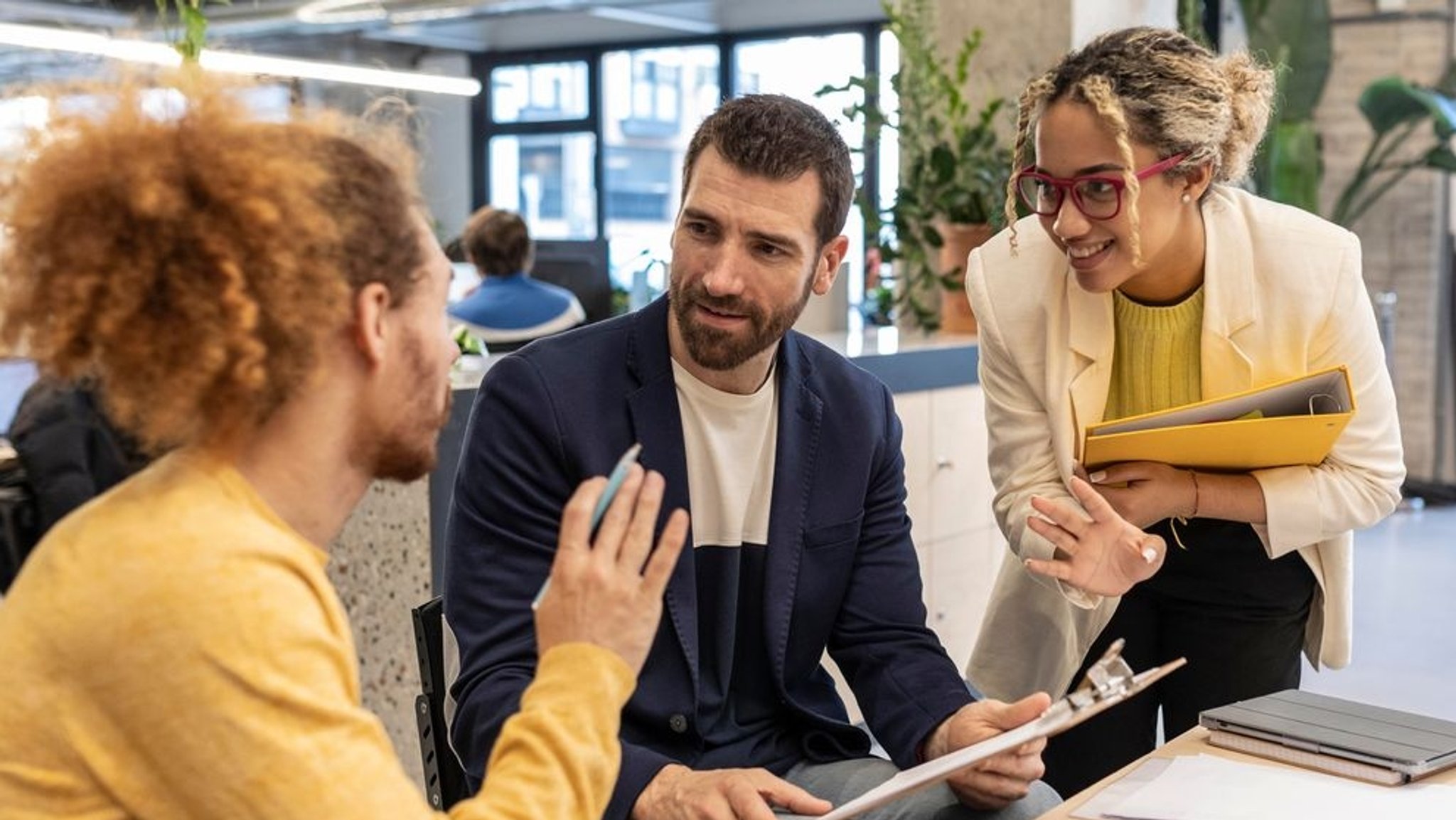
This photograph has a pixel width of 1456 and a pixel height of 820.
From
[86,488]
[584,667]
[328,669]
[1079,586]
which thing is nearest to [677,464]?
[1079,586]

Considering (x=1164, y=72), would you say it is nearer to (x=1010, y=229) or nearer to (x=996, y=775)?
(x=1010, y=229)

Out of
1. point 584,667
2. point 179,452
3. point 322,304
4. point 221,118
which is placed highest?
point 221,118

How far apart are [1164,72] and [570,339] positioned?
0.80 metres

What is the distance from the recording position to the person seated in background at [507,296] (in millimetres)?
6031

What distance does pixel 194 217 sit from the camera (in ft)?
3.50

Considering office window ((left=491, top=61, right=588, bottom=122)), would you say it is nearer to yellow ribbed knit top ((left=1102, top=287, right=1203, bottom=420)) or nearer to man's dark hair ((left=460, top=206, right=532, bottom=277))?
man's dark hair ((left=460, top=206, right=532, bottom=277))

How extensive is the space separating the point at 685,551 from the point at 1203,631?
77cm

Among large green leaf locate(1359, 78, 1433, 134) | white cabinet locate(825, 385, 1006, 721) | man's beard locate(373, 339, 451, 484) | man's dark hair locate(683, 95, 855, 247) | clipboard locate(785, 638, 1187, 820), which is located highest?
large green leaf locate(1359, 78, 1433, 134)

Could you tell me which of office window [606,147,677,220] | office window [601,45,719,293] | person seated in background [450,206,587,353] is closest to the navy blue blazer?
person seated in background [450,206,587,353]

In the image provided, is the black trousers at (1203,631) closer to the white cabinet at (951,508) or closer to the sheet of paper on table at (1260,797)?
the sheet of paper on table at (1260,797)

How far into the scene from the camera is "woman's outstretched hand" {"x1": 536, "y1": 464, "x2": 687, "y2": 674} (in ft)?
3.90

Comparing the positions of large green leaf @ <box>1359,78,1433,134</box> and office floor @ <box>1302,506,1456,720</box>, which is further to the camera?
large green leaf @ <box>1359,78,1433,134</box>

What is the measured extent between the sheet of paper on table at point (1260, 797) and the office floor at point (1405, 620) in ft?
8.63

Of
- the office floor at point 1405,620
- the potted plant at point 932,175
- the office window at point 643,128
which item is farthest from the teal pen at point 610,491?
the office window at point 643,128
